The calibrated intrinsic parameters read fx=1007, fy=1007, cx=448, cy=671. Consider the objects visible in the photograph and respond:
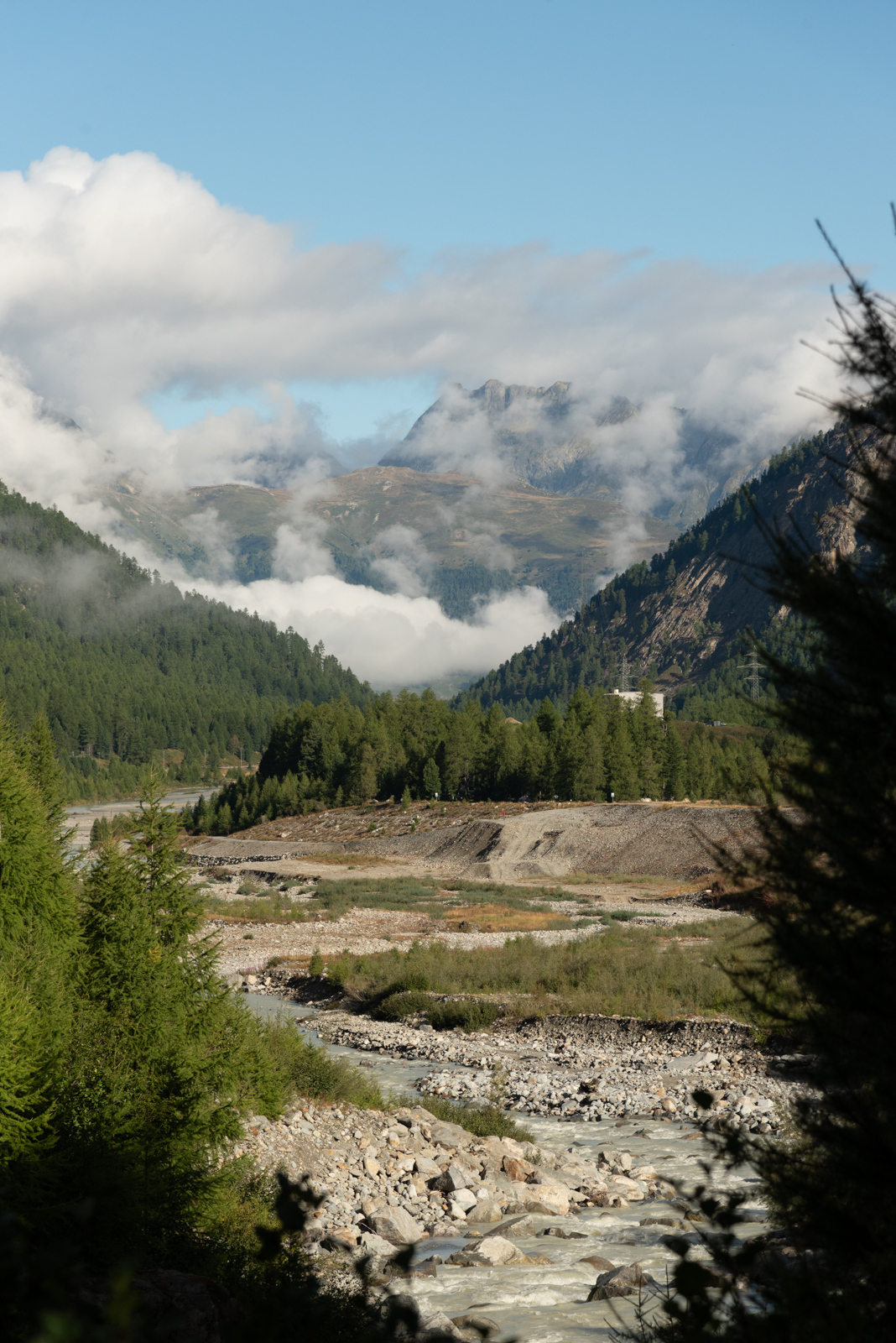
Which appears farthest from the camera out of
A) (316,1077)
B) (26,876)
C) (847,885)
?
(316,1077)

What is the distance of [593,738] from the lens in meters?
106

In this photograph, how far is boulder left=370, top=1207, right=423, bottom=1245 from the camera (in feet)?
51.7

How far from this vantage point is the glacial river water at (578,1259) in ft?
42.9

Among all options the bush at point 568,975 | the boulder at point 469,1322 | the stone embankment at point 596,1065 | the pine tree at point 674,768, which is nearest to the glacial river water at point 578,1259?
the boulder at point 469,1322

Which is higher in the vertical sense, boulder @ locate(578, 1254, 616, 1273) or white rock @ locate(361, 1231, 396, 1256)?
white rock @ locate(361, 1231, 396, 1256)

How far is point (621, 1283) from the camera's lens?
532 inches

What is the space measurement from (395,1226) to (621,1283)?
3.97 m

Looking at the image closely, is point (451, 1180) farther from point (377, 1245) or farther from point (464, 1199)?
point (377, 1245)

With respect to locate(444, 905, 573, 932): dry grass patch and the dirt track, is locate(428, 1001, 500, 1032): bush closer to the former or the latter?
locate(444, 905, 573, 932): dry grass patch

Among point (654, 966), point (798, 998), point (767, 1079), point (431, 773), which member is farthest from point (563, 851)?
point (798, 998)

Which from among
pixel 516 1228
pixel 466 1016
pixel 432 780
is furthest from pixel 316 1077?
pixel 432 780

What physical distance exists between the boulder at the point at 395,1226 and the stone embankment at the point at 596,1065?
7907 mm

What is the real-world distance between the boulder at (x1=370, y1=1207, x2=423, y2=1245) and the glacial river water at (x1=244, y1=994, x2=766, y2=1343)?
0.27 meters

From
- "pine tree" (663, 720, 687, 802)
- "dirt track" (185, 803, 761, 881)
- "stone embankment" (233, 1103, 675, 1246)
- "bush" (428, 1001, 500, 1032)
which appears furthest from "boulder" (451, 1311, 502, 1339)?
"pine tree" (663, 720, 687, 802)
